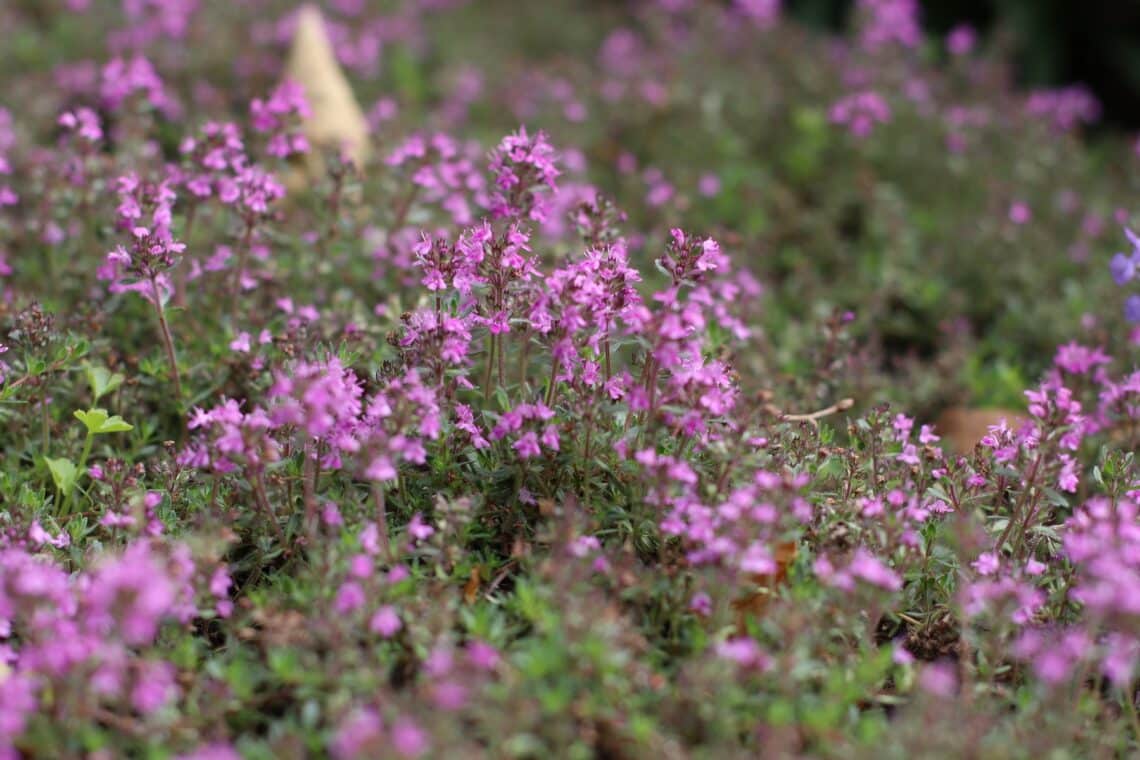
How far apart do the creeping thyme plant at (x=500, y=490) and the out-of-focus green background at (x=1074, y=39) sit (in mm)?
3356

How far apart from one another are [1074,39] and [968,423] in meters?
5.15

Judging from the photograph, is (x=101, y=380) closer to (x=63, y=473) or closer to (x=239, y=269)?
(x=63, y=473)

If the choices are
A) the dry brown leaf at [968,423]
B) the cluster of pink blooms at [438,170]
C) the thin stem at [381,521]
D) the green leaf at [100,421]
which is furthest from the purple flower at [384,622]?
the dry brown leaf at [968,423]

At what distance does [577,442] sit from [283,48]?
4651 millimetres

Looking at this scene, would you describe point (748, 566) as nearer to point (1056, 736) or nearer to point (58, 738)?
point (1056, 736)

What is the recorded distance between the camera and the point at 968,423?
4.31 meters

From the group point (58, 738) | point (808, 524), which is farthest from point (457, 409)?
point (58, 738)

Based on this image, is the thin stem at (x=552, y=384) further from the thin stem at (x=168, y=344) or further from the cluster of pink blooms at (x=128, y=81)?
the cluster of pink blooms at (x=128, y=81)

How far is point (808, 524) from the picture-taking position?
3.10 meters

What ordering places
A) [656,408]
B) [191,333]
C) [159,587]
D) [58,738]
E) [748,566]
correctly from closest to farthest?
[159,587]
[58,738]
[748,566]
[656,408]
[191,333]

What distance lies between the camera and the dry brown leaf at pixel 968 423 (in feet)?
13.7

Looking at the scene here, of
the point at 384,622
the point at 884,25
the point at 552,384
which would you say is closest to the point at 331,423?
the point at 384,622

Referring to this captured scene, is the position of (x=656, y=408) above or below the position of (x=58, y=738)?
above

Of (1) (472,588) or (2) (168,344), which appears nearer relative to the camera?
(1) (472,588)
